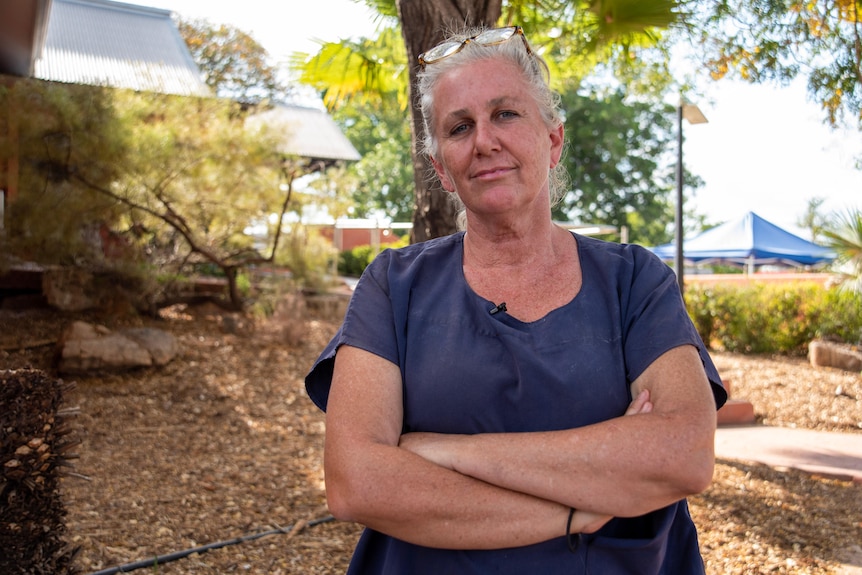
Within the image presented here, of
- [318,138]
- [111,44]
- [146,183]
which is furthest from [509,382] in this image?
[318,138]

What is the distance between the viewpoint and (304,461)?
531cm

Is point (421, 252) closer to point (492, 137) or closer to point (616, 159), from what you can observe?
point (492, 137)

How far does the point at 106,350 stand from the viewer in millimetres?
6738

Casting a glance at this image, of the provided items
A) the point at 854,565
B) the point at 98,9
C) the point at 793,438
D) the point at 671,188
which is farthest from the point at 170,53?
the point at 671,188

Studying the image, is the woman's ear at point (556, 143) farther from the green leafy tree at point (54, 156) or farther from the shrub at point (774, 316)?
the shrub at point (774, 316)

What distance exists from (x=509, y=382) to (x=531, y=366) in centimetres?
5

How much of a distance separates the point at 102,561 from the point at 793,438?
4968 millimetres

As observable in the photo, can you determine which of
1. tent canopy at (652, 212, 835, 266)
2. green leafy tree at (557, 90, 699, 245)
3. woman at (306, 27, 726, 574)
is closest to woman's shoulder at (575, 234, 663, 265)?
woman at (306, 27, 726, 574)

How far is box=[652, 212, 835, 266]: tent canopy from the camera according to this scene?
2091 centimetres

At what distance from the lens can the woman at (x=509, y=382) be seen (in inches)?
56.1

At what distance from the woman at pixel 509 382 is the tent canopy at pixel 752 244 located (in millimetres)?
20656

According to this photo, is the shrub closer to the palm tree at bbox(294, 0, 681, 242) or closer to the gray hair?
the palm tree at bbox(294, 0, 681, 242)

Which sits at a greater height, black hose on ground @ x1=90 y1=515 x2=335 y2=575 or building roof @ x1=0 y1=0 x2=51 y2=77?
building roof @ x1=0 y1=0 x2=51 y2=77

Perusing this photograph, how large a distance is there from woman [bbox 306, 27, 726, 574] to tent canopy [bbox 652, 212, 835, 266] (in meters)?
20.7
